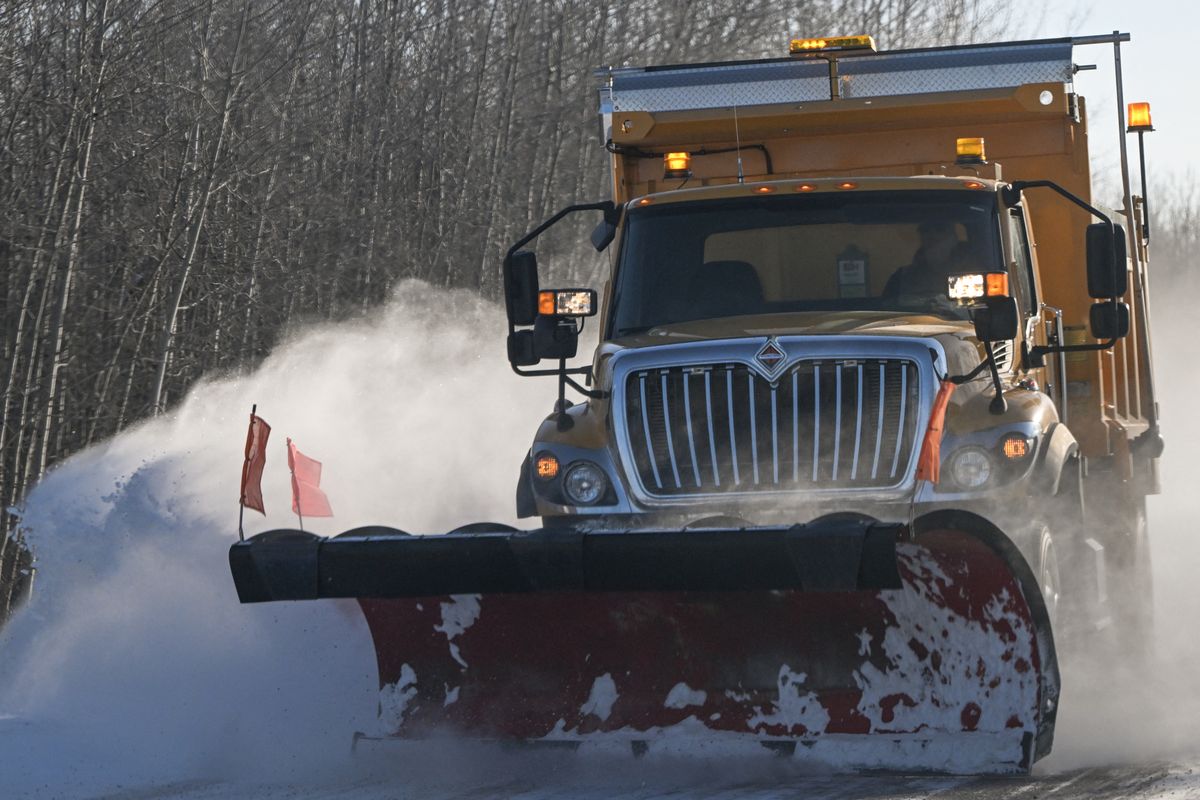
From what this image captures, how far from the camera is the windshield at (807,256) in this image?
7.61m

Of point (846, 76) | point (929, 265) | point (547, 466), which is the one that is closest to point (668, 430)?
point (547, 466)

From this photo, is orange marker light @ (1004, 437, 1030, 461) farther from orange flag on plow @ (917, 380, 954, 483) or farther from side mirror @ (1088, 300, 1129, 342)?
side mirror @ (1088, 300, 1129, 342)

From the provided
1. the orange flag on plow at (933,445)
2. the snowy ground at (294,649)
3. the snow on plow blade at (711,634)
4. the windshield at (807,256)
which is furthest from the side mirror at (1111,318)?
the snow on plow blade at (711,634)

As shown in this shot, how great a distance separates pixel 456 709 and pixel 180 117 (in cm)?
1304

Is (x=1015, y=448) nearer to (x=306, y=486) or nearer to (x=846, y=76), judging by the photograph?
(x=306, y=486)

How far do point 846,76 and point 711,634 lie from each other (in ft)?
12.1

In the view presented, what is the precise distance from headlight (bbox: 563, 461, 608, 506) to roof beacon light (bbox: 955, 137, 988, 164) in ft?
8.95

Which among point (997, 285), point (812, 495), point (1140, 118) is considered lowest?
point (812, 495)

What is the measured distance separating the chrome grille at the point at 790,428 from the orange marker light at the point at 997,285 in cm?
57

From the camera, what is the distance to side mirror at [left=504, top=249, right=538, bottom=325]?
26.1 ft

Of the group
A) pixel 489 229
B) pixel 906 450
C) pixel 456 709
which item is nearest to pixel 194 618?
pixel 456 709

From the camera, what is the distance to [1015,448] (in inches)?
260

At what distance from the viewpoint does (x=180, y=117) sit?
1844cm

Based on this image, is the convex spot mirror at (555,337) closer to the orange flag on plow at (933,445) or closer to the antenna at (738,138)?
the antenna at (738,138)
